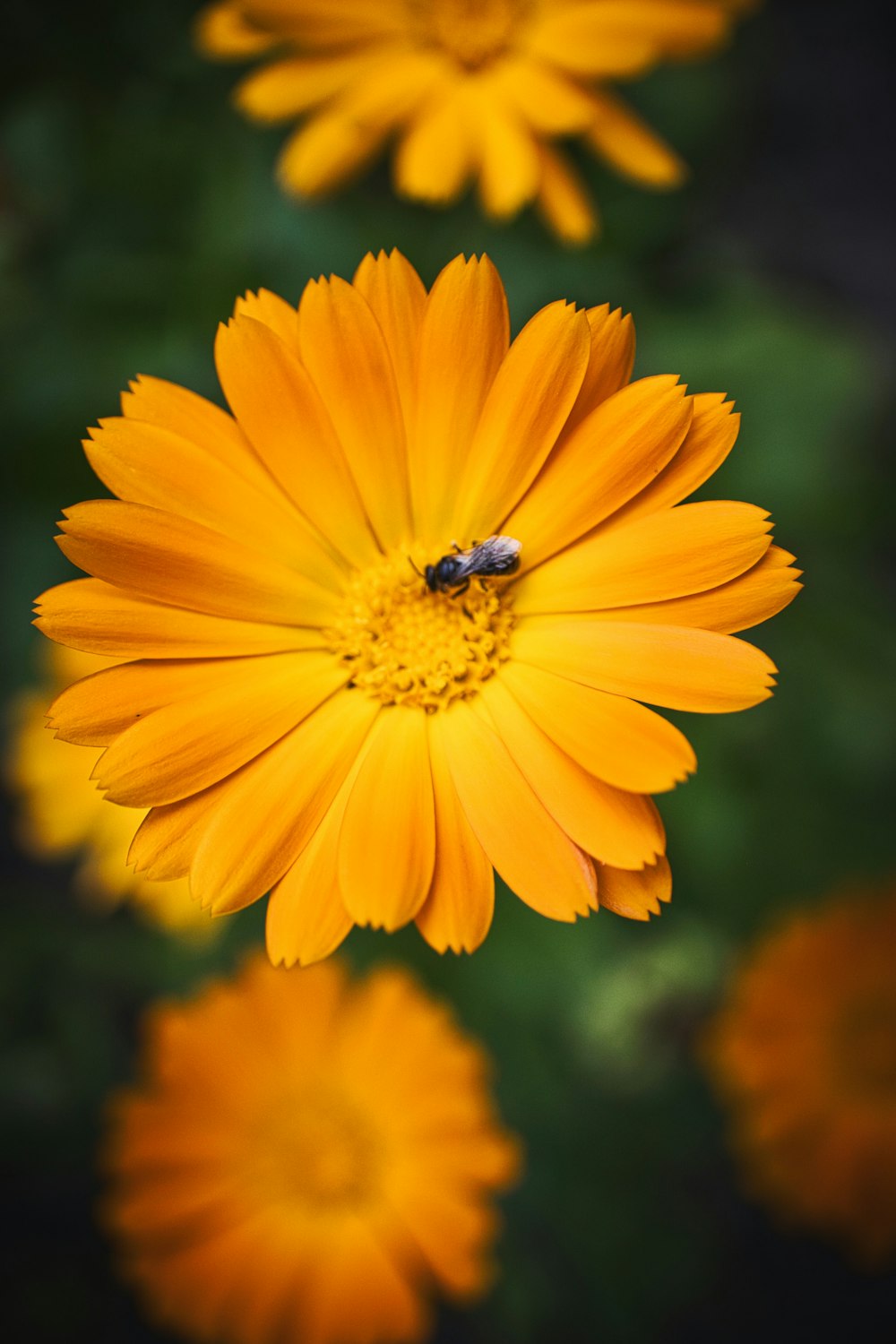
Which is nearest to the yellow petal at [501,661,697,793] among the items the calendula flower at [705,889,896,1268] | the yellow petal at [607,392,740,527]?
the yellow petal at [607,392,740,527]

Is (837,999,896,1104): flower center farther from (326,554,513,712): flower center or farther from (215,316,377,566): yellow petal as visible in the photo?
(215,316,377,566): yellow petal

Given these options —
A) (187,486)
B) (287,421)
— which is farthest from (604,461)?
(187,486)

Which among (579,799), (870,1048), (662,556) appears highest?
(662,556)

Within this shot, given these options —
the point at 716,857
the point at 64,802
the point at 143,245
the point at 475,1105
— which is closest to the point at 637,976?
the point at 716,857

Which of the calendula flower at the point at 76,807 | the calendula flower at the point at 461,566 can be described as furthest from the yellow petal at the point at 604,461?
the calendula flower at the point at 76,807

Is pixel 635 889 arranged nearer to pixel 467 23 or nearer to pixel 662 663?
pixel 662 663
